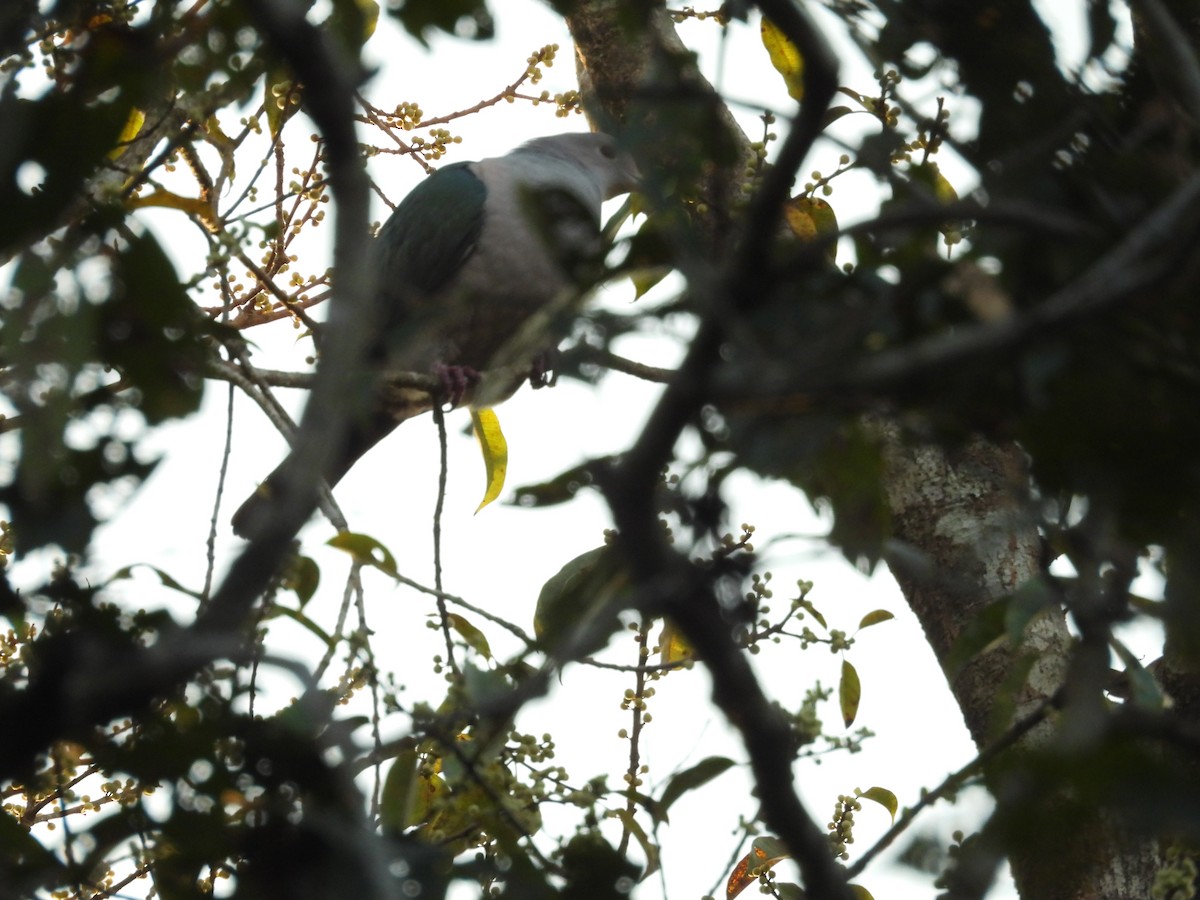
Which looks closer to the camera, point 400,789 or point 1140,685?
point 1140,685

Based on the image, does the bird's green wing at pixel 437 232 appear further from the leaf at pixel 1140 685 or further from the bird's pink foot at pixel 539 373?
the leaf at pixel 1140 685

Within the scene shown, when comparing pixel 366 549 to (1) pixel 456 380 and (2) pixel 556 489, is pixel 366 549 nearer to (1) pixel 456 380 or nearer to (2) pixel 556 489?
(2) pixel 556 489

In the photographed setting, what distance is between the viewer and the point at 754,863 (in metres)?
2.71

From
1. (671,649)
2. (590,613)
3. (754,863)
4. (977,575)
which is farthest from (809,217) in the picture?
(590,613)

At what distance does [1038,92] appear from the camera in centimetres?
127

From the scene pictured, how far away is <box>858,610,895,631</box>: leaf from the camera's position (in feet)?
7.33

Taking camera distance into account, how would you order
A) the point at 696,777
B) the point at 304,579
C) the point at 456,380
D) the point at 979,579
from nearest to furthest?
the point at 696,777 → the point at 304,579 → the point at 979,579 → the point at 456,380

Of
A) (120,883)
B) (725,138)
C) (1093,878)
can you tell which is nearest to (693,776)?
(725,138)

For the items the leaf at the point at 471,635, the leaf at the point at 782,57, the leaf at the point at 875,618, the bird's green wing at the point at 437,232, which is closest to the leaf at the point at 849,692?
the leaf at the point at 875,618

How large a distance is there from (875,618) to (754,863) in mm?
732

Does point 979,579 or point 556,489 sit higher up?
point 979,579

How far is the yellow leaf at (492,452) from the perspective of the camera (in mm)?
3275

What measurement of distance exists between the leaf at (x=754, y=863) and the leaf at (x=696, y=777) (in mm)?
1012

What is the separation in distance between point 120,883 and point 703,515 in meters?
2.26
